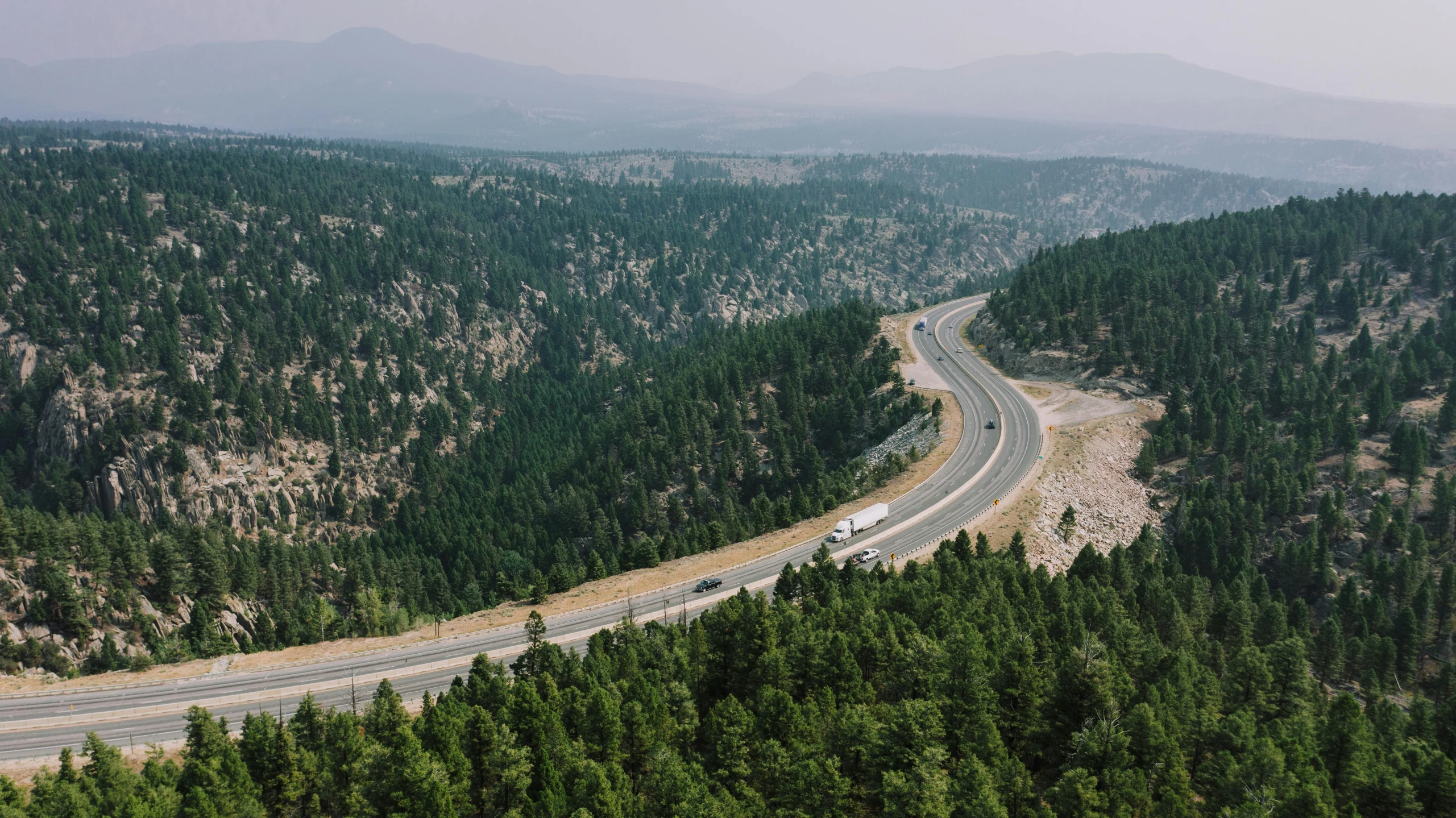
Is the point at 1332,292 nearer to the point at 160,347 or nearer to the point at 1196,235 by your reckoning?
the point at 1196,235

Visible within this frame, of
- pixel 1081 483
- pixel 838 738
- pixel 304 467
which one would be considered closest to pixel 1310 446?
pixel 1081 483

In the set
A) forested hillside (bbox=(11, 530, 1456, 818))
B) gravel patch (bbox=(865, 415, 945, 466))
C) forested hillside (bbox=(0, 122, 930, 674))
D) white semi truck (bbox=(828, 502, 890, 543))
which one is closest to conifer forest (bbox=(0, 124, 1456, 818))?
forested hillside (bbox=(11, 530, 1456, 818))

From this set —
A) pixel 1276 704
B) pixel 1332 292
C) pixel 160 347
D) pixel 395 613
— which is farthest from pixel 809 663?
pixel 160 347

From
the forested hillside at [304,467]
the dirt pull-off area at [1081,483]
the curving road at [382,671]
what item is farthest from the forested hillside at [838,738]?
the forested hillside at [304,467]

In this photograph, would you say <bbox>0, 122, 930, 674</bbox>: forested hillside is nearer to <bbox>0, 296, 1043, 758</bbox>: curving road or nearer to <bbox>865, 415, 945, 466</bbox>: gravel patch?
<bbox>865, 415, 945, 466</bbox>: gravel patch

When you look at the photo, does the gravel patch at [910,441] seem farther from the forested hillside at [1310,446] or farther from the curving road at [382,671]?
the forested hillside at [1310,446]

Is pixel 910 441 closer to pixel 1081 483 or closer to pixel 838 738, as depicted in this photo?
pixel 1081 483
